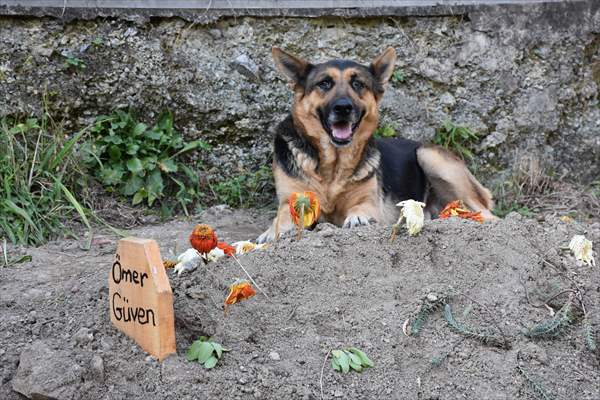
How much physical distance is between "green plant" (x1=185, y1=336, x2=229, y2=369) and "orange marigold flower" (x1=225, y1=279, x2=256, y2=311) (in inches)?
9.0

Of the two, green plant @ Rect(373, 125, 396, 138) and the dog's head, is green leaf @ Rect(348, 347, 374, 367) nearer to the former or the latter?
the dog's head

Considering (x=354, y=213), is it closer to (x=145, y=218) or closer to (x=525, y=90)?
(x=145, y=218)

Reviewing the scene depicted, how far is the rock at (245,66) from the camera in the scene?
568 centimetres

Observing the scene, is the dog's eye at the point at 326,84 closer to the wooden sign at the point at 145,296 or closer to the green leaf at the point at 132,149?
the green leaf at the point at 132,149

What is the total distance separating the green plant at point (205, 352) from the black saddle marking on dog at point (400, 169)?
9.71 ft

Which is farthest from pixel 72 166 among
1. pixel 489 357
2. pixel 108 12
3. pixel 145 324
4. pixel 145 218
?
pixel 489 357

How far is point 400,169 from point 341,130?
2.81 ft

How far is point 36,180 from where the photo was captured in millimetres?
4988

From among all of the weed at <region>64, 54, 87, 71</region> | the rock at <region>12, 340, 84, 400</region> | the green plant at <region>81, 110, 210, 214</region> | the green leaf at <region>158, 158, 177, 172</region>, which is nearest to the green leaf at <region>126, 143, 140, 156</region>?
the green plant at <region>81, 110, 210, 214</region>

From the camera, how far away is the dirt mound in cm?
265

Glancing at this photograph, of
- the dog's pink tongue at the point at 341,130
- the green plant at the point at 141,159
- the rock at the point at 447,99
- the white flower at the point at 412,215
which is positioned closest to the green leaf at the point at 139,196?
the green plant at the point at 141,159

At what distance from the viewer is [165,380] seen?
2.65m

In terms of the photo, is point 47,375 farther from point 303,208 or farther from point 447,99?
point 447,99

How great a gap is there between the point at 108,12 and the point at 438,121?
9.12 ft
